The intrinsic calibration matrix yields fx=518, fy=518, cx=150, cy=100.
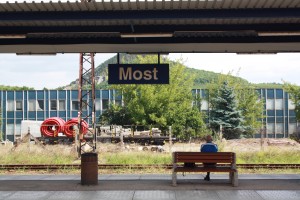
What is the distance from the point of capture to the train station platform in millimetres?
11469

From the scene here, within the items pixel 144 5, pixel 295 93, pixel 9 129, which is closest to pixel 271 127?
pixel 295 93

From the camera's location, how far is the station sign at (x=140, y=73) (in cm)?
1291

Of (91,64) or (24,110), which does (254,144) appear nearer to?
(91,64)

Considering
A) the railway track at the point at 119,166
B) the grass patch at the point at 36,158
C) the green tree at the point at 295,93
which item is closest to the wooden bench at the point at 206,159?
the railway track at the point at 119,166

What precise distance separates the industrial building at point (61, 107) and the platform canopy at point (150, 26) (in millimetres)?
56207

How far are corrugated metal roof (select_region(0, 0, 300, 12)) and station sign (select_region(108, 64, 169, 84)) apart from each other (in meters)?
2.77

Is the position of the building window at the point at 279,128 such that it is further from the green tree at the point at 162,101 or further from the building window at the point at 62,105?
the building window at the point at 62,105

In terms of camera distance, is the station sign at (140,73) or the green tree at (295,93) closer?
the station sign at (140,73)

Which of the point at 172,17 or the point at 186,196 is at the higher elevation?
the point at 172,17

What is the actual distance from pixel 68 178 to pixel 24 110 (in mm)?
57712

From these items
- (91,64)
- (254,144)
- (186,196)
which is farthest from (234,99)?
(186,196)

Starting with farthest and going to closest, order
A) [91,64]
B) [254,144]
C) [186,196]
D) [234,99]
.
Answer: [234,99], [254,144], [91,64], [186,196]

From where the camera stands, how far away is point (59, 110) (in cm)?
7081

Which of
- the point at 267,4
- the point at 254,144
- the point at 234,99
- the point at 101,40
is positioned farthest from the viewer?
the point at 234,99
